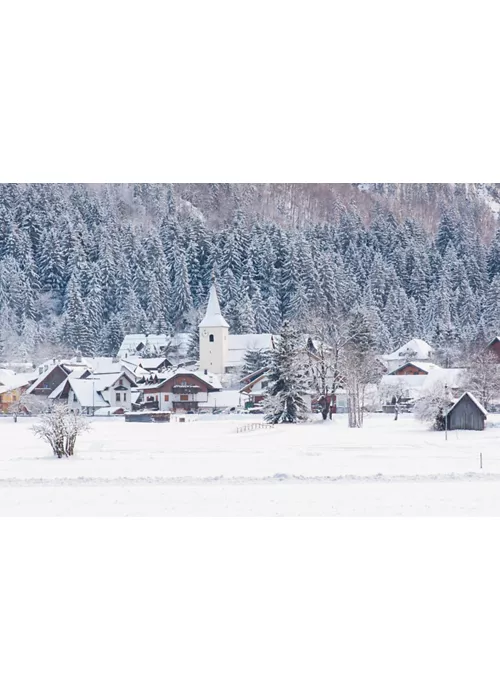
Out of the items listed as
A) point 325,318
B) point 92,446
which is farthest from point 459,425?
point 92,446

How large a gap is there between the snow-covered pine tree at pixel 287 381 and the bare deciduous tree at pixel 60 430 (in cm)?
271

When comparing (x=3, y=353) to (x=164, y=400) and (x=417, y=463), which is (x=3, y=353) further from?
(x=417, y=463)

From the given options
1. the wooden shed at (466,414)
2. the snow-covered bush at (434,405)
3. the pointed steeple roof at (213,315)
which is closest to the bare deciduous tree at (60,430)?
the pointed steeple roof at (213,315)

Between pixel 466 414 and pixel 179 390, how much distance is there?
4274mm

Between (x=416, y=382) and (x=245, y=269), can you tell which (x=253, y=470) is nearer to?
(x=416, y=382)

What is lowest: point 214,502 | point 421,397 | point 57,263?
point 214,502

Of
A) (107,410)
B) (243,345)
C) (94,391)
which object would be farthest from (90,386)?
(243,345)

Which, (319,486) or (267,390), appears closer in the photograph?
(319,486)

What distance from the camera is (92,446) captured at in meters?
10.9

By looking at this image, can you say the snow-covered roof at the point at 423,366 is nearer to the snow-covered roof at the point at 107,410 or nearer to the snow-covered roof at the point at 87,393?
the snow-covered roof at the point at 107,410

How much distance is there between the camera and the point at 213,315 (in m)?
11.7

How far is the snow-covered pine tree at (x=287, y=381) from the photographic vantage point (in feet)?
36.6

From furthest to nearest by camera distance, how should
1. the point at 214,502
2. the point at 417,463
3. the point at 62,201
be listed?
1. the point at 62,201
2. the point at 417,463
3. the point at 214,502

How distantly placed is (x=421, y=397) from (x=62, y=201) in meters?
6.00
